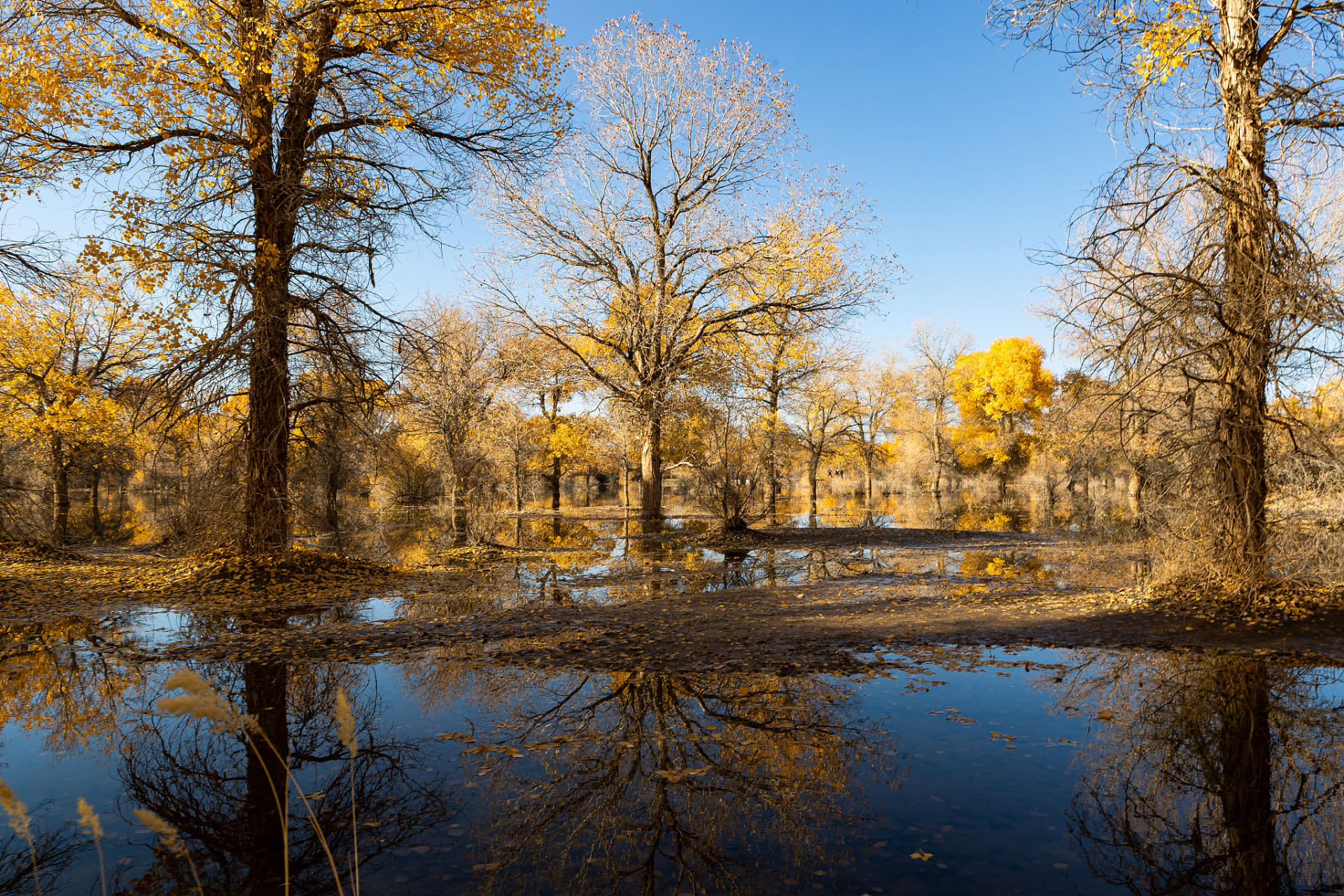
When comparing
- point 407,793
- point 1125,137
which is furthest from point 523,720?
point 1125,137

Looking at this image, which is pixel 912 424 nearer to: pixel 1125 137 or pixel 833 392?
pixel 833 392

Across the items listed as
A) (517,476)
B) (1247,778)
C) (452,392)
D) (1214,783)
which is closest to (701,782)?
(1214,783)

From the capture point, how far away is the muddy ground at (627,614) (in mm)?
7602

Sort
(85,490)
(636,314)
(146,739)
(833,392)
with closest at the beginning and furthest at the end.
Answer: (146,739), (636,314), (833,392), (85,490)

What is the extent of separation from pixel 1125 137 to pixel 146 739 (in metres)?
12.5

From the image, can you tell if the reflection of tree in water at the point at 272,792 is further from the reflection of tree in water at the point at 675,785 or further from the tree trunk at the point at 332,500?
the tree trunk at the point at 332,500

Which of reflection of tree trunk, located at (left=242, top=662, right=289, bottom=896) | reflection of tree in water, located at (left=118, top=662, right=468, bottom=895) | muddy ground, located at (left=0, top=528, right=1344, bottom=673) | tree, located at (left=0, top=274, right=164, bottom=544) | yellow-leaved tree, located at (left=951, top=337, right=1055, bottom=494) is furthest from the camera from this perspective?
yellow-leaved tree, located at (left=951, top=337, right=1055, bottom=494)

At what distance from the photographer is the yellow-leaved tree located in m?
47.7

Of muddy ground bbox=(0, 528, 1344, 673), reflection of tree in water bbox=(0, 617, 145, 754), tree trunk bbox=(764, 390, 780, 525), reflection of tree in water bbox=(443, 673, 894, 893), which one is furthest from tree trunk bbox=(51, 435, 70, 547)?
tree trunk bbox=(764, 390, 780, 525)

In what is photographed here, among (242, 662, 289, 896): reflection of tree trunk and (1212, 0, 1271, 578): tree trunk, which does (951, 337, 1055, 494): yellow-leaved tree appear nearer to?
(1212, 0, 1271, 578): tree trunk

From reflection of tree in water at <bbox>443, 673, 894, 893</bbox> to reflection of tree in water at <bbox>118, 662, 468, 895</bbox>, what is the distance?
65 centimetres

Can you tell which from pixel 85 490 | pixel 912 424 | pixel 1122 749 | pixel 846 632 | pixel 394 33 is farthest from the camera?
pixel 85 490

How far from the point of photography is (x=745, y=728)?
5367 mm

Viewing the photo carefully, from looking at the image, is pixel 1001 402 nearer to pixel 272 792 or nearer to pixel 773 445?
pixel 773 445
